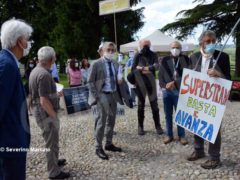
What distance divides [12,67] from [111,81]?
2896 mm

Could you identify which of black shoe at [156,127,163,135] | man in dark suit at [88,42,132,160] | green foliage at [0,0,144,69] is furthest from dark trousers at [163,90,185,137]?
green foliage at [0,0,144,69]

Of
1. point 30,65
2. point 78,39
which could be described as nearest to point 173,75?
point 30,65

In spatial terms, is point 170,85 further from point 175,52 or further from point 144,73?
point 144,73

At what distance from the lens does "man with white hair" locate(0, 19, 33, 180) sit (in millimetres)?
2336

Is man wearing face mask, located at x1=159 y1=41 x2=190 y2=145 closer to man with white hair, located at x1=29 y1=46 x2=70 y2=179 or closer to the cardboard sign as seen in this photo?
man with white hair, located at x1=29 y1=46 x2=70 y2=179

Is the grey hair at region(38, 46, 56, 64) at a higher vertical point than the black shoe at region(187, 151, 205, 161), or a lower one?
higher

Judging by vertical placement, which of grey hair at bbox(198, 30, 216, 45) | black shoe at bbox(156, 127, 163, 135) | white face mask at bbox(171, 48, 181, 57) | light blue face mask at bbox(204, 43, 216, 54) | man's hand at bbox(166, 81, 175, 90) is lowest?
black shoe at bbox(156, 127, 163, 135)

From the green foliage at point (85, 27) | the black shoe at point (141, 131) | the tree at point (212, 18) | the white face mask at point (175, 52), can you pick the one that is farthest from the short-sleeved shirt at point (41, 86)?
the green foliage at point (85, 27)

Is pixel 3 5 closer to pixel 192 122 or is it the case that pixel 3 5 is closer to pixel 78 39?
pixel 78 39

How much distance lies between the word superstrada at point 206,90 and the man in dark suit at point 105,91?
1.21 metres

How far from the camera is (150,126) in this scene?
7.00 m

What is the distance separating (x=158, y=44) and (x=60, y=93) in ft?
39.9

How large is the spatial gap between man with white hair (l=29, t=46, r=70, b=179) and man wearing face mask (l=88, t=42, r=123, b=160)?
3.16 feet

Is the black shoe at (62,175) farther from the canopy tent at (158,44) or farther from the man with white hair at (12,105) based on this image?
the canopy tent at (158,44)
